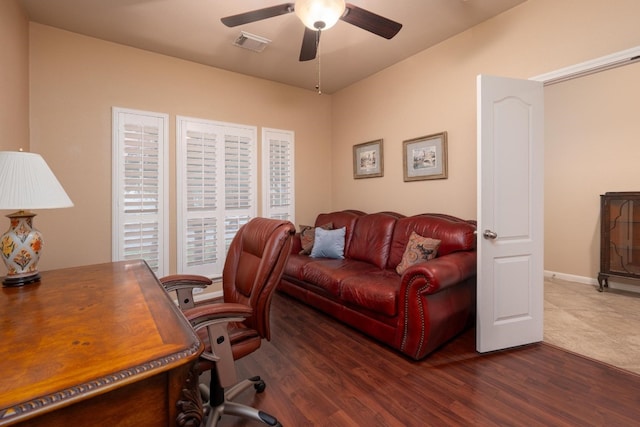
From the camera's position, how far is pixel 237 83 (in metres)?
3.81

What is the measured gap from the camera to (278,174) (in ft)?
13.6

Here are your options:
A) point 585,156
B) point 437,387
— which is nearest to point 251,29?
point 437,387

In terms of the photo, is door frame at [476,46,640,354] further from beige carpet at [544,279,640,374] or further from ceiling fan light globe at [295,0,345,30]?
ceiling fan light globe at [295,0,345,30]

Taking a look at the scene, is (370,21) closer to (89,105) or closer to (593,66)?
(593,66)

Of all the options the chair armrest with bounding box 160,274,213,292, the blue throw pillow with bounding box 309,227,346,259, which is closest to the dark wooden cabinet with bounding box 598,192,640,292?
the blue throw pillow with bounding box 309,227,346,259

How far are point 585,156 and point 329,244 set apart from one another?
3.78 m

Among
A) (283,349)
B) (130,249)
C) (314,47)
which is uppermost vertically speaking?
(314,47)

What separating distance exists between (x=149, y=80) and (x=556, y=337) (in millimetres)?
4742

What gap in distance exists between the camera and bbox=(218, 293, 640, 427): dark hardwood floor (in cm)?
161

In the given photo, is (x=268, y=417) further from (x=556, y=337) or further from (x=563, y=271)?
(x=563, y=271)

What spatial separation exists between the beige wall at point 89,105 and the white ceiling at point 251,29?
0.55 ft

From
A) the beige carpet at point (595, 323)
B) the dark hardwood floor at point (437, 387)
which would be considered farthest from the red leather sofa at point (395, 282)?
the beige carpet at point (595, 323)

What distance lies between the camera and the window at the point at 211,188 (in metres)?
3.43

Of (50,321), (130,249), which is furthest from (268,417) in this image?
(130,249)
